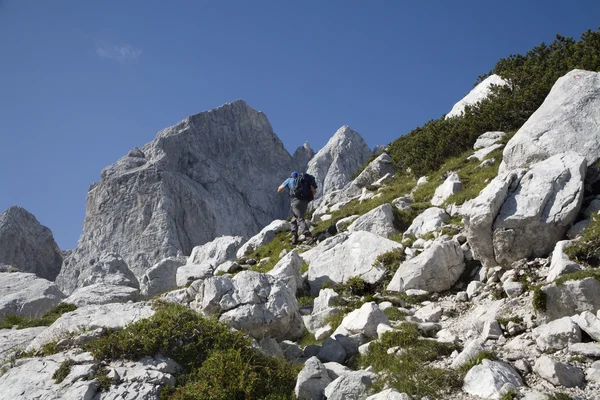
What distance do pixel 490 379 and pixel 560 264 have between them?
15.9 ft

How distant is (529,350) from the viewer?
9062 mm

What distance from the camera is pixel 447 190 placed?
22422mm

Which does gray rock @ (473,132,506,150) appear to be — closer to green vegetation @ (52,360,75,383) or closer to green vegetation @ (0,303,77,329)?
green vegetation @ (0,303,77,329)

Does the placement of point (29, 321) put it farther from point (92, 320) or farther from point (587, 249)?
point (587, 249)

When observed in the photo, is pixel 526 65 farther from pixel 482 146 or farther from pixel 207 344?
pixel 207 344

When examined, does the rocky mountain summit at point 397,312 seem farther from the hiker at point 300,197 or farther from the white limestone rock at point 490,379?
the hiker at point 300,197

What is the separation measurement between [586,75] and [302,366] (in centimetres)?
1829

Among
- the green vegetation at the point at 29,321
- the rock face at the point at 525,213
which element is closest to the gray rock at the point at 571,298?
the rock face at the point at 525,213

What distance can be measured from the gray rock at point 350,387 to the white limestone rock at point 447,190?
14.5 meters

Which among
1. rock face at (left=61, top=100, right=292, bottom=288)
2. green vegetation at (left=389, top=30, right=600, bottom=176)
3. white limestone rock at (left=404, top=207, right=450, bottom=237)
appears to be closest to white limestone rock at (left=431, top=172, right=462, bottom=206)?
white limestone rock at (left=404, top=207, right=450, bottom=237)

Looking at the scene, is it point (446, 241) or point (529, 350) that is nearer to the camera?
point (529, 350)

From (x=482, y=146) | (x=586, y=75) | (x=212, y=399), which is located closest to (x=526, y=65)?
(x=482, y=146)

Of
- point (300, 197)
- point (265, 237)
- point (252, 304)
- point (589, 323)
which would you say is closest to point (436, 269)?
point (589, 323)

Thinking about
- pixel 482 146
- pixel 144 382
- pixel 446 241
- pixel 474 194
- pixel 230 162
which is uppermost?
pixel 230 162
